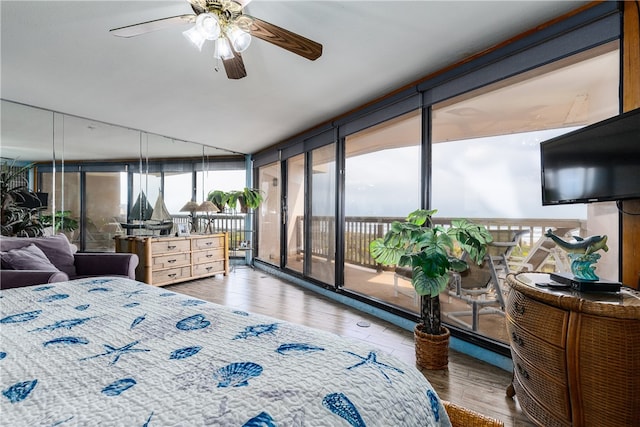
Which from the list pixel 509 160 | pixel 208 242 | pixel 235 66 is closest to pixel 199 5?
pixel 235 66

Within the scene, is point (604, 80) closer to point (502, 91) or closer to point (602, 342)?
point (502, 91)

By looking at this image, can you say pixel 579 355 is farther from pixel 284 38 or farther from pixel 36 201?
pixel 36 201

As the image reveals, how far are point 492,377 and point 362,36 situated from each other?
2.48 meters

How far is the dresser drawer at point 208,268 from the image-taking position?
14.7 feet

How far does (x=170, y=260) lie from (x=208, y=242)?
70cm

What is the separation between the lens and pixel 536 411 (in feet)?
4.58

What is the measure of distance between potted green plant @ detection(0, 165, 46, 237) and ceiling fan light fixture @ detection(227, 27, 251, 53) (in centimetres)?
338

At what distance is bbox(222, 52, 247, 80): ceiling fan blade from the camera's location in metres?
1.79

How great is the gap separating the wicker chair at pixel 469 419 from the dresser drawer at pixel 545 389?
54cm

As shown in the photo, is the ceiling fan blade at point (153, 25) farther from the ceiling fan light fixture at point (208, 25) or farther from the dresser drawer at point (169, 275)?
the dresser drawer at point (169, 275)

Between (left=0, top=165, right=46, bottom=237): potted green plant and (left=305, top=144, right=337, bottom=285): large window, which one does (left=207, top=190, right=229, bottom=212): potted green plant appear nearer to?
(left=305, top=144, right=337, bottom=285): large window

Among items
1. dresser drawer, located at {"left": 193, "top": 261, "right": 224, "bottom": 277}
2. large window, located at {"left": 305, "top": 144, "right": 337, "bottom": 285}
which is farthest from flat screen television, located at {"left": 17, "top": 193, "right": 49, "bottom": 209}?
large window, located at {"left": 305, "top": 144, "right": 337, "bottom": 285}

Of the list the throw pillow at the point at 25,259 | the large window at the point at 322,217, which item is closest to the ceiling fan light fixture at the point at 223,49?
the large window at the point at 322,217

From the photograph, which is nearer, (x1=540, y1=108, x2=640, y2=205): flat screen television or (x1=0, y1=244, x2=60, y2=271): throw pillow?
(x1=540, y1=108, x2=640, y2=205): flat screen television
